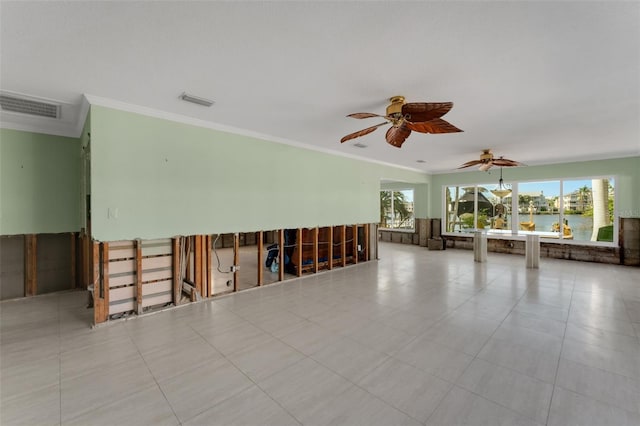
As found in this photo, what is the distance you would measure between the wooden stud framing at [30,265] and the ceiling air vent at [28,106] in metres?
2.08

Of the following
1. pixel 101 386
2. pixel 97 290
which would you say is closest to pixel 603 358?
pixel 101 386

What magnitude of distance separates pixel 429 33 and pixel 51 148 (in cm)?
597

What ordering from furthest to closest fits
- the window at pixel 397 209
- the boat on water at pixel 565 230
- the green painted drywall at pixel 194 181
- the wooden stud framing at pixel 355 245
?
the window at pixel 397 209
the boat on water at pixel 565 230
the wooden stud framing at pixel 355 245
the green painted drywall at pixel 194 181

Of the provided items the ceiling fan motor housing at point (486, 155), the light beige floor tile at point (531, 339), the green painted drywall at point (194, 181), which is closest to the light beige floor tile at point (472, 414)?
the light beige floor tile at point (531, 339)

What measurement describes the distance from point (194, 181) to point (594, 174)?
10.00 metres

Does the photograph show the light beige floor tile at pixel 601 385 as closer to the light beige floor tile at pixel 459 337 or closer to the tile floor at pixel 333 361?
the tile floor at pixel 333 361

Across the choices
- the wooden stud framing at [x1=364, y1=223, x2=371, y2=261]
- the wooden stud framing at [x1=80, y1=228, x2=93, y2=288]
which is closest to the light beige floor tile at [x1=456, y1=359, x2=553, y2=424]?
the wooden stud framing at [x1=364, y1=223, x2=371, y2=261]

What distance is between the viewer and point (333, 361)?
264cm

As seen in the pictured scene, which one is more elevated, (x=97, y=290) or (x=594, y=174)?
(x=594, y=174)

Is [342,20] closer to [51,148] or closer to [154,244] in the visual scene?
[154,244]

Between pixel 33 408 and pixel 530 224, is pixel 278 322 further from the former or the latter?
pixel 530 224

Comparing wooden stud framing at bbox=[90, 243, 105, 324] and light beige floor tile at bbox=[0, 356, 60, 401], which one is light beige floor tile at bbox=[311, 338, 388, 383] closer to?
light beige floor tile at bbox=[0, 356, 60, 401]

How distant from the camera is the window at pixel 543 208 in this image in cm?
758

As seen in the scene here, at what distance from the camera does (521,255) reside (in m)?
8.49
